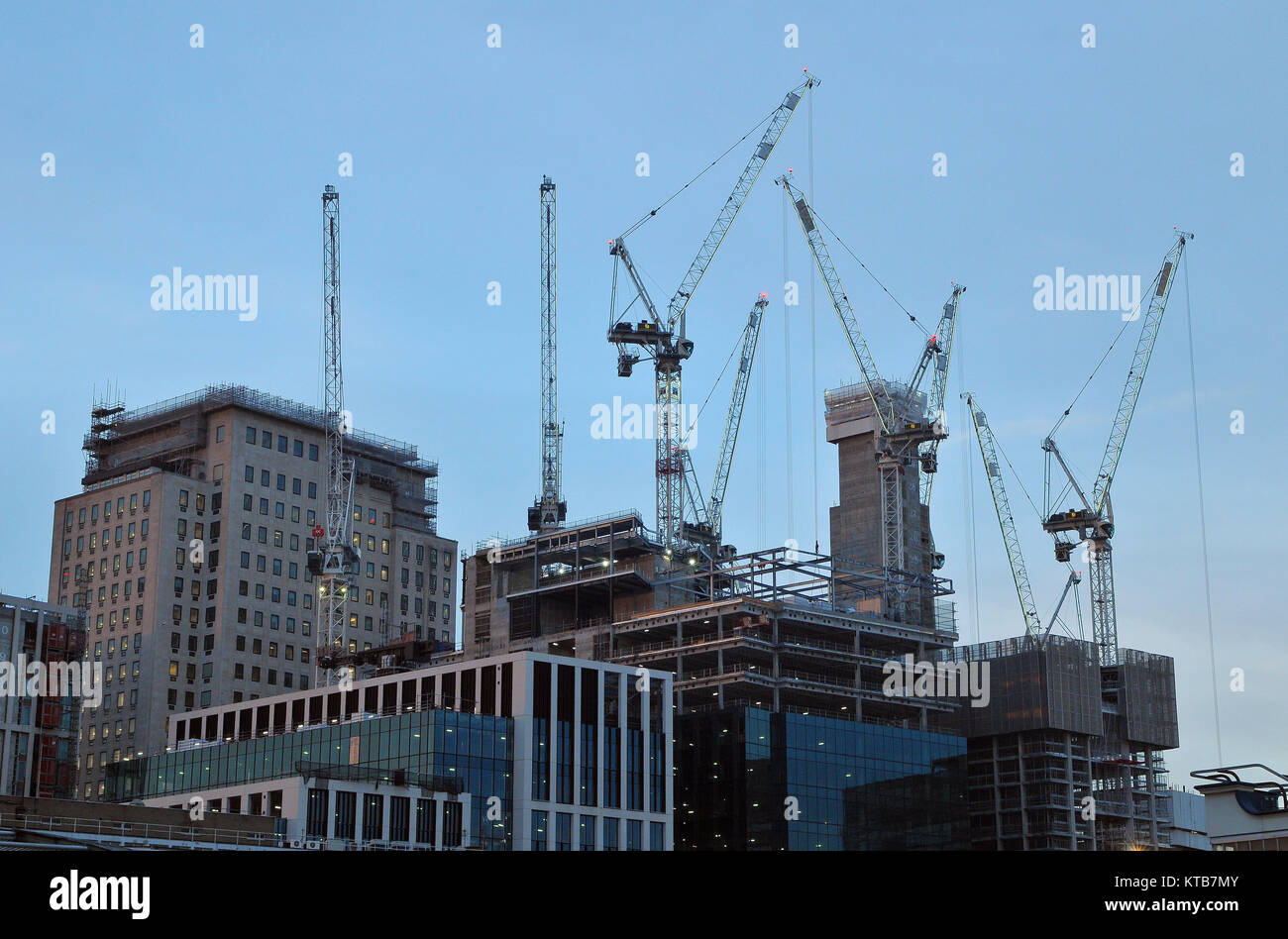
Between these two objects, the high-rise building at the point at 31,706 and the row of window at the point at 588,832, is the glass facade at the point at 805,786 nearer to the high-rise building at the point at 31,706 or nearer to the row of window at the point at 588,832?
the row of window at the point at 588,832

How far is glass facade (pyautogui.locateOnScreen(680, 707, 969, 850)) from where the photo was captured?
167000 millimetres

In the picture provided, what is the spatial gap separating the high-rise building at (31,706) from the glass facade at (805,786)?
73.5m

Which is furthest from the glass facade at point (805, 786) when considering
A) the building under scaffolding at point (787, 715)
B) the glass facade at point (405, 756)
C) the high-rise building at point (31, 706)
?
the high-rise building at point (31, 706)

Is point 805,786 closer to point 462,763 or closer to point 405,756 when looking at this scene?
point 462,763

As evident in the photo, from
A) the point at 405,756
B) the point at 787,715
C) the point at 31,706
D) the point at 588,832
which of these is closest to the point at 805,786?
the point at 787,715

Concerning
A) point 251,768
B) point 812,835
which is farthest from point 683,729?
point 251,768

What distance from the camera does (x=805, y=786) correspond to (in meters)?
168

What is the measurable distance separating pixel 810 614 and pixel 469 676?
156 ft

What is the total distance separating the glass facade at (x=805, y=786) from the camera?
548 ft

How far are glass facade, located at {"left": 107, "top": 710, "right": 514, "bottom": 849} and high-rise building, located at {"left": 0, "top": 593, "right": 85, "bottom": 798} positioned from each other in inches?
1554

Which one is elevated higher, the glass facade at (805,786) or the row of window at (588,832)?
the glass facade at (805,786)

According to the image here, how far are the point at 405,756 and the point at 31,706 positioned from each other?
7076 centimetres
